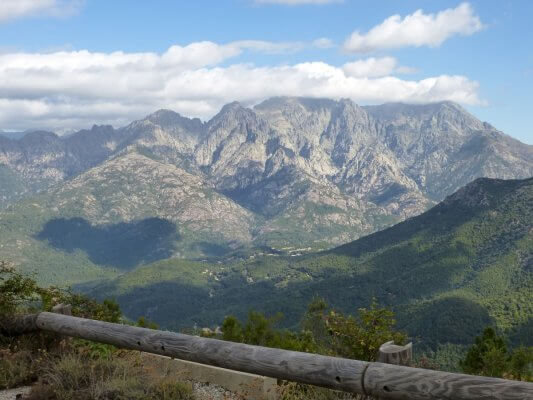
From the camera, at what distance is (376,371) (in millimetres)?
6531

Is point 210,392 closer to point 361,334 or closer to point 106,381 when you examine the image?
point 106,381

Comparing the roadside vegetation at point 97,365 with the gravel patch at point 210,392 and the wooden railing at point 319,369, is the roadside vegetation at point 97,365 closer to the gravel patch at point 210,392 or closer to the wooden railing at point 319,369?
the gravel patch at point 210,392

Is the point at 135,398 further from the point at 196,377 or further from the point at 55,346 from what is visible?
the point at 55,346

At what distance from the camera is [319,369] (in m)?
7.04

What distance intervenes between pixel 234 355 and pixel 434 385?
10.5 feet

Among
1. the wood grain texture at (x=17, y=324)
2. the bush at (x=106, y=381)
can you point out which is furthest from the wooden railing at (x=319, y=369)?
the wood grain texture at (x=17, y=324)

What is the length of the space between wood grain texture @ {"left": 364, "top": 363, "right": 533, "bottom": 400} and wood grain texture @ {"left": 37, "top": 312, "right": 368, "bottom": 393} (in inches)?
9.9

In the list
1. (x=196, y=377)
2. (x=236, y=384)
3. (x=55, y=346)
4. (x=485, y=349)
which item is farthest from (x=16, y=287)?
(x=485, y=349)

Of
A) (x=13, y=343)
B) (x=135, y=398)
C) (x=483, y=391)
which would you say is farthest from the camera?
(x=13, y=343)

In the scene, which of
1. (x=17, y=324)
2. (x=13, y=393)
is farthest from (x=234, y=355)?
(x=17, y=324)

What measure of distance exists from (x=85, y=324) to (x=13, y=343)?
10.5ft

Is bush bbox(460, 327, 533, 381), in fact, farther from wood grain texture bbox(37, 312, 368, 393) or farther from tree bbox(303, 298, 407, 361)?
wood grain texture bbox(37, 312, 368, 393)

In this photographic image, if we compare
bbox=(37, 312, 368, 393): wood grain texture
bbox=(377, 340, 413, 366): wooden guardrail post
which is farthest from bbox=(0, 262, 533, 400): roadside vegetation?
bbox=(377, 340, 413, 366): wooden guardrail post

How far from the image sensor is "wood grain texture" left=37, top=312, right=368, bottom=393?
22.6ft
